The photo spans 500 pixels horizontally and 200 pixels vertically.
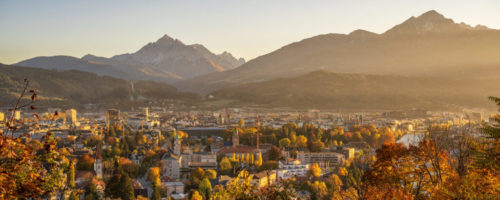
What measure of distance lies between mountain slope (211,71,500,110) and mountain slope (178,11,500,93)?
15.5 meters

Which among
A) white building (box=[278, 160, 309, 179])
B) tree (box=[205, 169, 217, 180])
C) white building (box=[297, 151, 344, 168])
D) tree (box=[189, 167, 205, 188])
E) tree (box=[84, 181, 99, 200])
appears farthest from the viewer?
white building (box=[297, 151, 344, 168])

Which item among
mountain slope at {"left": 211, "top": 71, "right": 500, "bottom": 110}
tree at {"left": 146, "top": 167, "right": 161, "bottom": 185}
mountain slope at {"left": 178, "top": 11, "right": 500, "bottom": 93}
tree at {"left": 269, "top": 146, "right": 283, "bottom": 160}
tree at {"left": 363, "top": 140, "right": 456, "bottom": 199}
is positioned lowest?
tree at {"left": 146, "top": 167, "right": 161, "bottom": 185}

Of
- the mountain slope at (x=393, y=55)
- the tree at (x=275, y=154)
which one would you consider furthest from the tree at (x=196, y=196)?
the mountain slope at (x=393, y=55)

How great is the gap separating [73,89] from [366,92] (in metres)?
61.4

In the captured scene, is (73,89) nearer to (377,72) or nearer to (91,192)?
(377,72)

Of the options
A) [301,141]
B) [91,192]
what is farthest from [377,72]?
[91,192]

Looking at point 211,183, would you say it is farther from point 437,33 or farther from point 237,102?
point 437,33

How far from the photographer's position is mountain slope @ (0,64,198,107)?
98375 millimetres

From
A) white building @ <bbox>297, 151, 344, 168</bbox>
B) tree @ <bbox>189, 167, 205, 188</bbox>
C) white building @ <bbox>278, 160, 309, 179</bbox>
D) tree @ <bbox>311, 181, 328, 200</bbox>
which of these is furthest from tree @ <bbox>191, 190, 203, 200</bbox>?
white building @ <bbox>297, 151, 344, 168</bbox>

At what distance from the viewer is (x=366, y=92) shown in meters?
102

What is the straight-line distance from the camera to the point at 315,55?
178 m

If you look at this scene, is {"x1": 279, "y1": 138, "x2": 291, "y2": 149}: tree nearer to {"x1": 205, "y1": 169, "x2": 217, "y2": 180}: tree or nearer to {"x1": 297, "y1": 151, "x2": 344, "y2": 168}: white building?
{"x1": 297, "y1": 151, "x2": 344, "y2": 168}: white building

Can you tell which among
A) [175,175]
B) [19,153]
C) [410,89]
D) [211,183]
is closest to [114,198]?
[211,183]

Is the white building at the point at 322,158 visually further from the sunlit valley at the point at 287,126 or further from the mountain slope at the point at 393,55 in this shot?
the mountain slope at the point at 393,55
